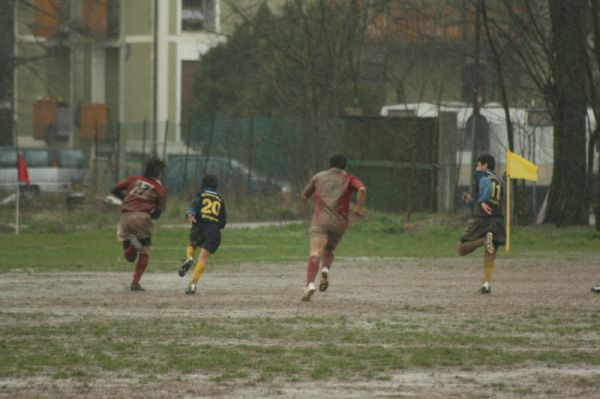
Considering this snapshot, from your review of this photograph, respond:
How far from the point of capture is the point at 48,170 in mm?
44281

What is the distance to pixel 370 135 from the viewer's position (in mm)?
37375

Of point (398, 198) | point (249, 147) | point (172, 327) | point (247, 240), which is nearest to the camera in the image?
point (172, 327)

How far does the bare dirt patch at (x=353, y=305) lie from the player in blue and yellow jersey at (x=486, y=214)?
60cm

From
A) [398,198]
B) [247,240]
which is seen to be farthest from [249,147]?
[247,240]

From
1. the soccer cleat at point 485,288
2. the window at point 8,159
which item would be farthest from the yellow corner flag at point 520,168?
the window at point 8,159

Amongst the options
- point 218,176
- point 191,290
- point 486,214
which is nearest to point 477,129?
point 218,176

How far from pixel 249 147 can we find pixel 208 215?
66.2 ft

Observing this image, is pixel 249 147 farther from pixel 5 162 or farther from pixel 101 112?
pixel 101 112

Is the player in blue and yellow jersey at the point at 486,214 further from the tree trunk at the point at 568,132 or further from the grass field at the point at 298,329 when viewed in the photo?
the tree trunk at the point at 568,132

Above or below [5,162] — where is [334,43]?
above

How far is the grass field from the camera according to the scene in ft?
35.2

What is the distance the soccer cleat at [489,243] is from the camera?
1867 cm

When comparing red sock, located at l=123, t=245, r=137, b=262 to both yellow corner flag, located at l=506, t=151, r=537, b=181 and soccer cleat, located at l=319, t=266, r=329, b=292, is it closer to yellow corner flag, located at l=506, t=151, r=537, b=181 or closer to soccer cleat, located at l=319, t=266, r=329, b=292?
soccer cleat, located at l=319, t=266, r=329, b=292

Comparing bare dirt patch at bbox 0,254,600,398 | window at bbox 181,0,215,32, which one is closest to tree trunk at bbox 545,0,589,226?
bare dirt patch at bbox 0,254,600,398
